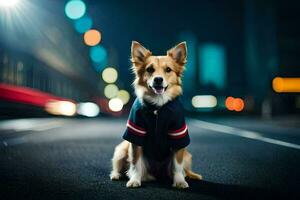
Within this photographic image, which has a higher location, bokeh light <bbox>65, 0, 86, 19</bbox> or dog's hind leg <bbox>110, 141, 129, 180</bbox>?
bokeh light <bbox>65, 0, 86, 19</bbox>

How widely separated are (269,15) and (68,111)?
2332 inches

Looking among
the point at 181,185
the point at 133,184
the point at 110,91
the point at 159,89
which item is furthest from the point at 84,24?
the point at 181,185

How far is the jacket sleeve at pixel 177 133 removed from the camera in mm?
5855

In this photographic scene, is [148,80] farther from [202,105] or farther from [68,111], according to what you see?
[202,105]

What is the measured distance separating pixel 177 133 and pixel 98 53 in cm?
13049

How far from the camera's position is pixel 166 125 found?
5898 millimetres

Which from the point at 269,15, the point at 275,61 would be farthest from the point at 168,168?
the point at 269,15

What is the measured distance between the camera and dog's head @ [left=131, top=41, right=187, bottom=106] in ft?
19.9

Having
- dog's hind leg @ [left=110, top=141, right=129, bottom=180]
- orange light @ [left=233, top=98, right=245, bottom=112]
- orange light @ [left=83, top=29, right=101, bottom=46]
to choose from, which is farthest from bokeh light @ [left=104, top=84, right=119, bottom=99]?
dog's hind leg @ [left=110, top=141, right=129, bottom=180]

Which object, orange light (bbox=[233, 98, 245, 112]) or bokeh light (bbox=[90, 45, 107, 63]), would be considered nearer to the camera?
orange light (bbox=[233, 98, 245, 112])

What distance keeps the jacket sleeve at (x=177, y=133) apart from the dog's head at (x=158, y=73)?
0.29 m

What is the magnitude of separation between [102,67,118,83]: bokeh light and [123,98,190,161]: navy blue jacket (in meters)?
138

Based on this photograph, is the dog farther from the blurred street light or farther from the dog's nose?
the blurred street light

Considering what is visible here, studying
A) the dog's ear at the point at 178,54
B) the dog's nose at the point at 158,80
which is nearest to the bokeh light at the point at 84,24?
the dog's ear at the point at 178,54
